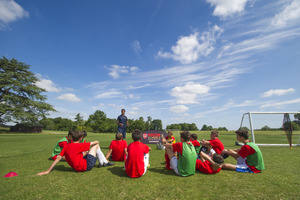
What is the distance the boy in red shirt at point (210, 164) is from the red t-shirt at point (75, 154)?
3.66 meters

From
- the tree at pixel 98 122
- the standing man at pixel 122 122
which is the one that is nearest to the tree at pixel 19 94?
the standing man at pixel 122 122

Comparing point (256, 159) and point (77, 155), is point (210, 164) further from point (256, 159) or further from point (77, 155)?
point (77, 155)

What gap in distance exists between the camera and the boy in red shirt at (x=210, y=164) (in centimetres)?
425

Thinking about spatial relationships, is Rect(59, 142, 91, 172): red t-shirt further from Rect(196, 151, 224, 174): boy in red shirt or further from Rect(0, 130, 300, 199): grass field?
Rect(196, 151, 224, 174): boy in red shirt

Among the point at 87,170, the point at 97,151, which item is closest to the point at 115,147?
the point at 97,151

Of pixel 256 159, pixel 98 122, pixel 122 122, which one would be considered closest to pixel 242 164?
pixel 256 159

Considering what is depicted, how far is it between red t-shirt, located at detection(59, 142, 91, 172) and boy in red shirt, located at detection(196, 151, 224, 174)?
3656 mm

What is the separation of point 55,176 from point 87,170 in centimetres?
89

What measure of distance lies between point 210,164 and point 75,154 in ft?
13.8

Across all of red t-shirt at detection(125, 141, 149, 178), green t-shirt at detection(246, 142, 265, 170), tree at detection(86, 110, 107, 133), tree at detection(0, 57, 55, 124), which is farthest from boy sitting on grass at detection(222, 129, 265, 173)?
tree at detection(86, 110, 107, 133)

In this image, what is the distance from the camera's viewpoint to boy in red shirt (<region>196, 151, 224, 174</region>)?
4.25 meters

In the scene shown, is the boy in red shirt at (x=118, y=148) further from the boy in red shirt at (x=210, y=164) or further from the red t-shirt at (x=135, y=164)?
the boy in red shirt at (x=210, y=164)

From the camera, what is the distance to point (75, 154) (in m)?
4.22

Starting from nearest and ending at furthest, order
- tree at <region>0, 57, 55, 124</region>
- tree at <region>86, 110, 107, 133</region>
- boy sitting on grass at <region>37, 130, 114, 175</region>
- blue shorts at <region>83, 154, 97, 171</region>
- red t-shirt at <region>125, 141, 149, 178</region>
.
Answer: red t-shirt at <region>125, 141, 149, 178</region>, boy sitting on grass at <region>37, 130, 114, 175</region>, blue shorts at <region>83, 154, 97, 171</region>, tree at <region>0, 57, 55, 124</region>, tree at <region>86, 110, 107, 133</region>
